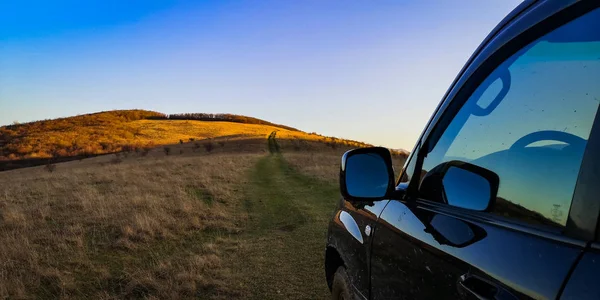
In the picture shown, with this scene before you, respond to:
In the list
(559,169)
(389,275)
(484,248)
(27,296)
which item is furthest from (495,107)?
(27,296)

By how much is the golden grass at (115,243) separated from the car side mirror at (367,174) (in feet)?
11.7

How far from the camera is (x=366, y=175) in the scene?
2.21m

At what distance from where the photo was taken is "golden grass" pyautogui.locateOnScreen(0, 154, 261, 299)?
538cm

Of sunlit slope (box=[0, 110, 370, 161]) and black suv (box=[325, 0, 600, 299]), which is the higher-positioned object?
black suv (box=[325, 0, 600, 299])

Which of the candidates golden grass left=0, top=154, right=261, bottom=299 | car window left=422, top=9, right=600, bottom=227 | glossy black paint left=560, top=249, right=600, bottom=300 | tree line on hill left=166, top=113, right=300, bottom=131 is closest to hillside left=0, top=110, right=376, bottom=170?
tree line on hill left=166, top=113, right=300, bottom=131

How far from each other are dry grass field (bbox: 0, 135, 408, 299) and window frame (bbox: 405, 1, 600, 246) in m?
3.74

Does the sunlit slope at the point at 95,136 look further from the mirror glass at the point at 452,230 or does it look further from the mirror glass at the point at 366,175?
the mirror glass at the point at 452,230

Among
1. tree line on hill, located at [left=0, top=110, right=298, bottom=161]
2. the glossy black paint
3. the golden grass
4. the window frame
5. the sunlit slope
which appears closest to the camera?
the glossy black paint

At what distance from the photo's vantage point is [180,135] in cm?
7206

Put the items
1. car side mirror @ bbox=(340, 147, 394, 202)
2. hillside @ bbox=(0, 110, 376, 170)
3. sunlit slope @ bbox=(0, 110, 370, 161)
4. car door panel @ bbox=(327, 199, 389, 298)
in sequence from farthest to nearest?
sunlit slope @ bbox=(0, 110, 370, 161)
hillside @ bbox=(0, 110, 376, 170)
car door panel @ bbox=(327, 199, 389, 298)
car side mirror @ bbox=(340, 147, 394, 202)

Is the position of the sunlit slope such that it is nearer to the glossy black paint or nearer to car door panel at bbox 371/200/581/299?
car door panel at bbox 371/200/581/299

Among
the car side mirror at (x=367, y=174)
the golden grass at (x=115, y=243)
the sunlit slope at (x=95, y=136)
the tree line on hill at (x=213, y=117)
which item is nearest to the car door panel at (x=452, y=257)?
the car side mirror at (x=367, y=174)

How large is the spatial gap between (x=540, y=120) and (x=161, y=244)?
24.2 ft

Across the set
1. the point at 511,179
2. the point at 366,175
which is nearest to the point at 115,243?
the point at 366,175
